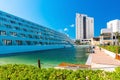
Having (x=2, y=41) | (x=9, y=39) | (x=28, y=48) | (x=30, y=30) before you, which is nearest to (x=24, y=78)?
(x=2, y=41)

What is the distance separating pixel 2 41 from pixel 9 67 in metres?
47.9

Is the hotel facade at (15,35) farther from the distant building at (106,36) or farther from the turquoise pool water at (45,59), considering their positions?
the distant building at (106,36)

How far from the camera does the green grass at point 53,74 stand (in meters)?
6.90

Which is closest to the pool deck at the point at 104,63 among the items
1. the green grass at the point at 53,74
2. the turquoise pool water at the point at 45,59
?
the turquoise pool water at the point at 45,59

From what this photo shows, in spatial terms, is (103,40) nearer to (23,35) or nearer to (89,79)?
(23,35)

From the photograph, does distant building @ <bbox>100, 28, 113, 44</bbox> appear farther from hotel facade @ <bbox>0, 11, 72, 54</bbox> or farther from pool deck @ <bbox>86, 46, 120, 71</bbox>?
pool deck @ <bbox>86, 46, 120, 71</bbox>

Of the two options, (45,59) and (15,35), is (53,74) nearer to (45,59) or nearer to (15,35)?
(45,59)

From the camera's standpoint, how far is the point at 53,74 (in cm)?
749

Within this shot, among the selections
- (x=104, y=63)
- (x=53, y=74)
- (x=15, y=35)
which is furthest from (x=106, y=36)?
(x=53, y=74)

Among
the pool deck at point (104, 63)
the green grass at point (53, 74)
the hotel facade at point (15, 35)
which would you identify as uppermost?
the hotel facade at point (15, 35)

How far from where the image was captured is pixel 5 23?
2387 inches

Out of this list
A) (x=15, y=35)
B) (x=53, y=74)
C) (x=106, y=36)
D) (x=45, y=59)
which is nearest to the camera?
(x=53, y=74)

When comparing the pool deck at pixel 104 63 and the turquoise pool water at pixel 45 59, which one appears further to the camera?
the turquoise pool water at pixel 45 59

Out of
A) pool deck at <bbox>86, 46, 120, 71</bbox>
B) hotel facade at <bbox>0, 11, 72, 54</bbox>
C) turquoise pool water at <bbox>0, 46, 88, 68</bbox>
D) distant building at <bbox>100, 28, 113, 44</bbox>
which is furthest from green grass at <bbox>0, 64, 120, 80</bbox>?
distant building at <bbox>100, 28, 113, 44</bbox>
